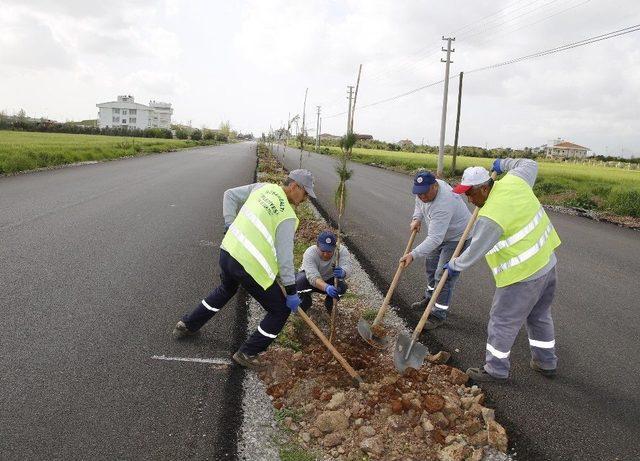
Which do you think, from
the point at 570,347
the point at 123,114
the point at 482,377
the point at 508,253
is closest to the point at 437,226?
the point at 508,253

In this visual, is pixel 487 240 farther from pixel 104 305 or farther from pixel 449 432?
pixel 104 305

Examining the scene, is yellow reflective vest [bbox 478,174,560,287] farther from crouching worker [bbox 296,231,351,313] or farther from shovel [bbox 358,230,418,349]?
crouching worker [bbox 296,231,351,313]

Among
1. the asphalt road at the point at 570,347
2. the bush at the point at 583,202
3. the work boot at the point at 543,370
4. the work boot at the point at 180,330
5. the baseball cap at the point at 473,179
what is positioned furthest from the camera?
the bush at the point at 583,202

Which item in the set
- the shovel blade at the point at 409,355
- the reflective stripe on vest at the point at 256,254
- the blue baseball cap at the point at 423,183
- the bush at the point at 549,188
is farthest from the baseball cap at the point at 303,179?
the bush at the point at 549,188

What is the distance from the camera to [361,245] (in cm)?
834

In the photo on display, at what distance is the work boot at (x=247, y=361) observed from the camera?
381 centimetres

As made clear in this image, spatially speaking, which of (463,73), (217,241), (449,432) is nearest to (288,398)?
(449,432)

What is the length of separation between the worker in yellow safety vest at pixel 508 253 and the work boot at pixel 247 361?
1.78 meters

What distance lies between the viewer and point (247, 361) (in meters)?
3.81

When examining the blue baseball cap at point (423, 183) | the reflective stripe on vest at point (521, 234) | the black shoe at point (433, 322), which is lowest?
the black shoe at point (433, 322)

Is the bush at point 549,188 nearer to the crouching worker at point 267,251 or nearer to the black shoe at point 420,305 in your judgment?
the black shoe at point 420,305

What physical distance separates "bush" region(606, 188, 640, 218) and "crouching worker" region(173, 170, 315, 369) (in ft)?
43.8

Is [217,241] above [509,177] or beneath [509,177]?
beneath

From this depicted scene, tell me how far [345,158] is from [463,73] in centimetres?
2379
